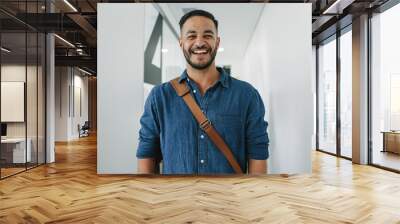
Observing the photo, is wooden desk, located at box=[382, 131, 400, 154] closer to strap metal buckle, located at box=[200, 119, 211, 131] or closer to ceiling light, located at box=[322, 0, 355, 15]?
ceiling light, located at box=[322, 0, 355, 15]

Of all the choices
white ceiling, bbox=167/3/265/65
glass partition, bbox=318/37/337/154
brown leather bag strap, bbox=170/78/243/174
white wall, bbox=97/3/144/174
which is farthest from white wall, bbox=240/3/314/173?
glass partition, bbox=318/37/337/154

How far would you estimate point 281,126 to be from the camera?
585 cm

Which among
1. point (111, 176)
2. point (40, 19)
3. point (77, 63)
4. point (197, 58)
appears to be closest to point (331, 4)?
point (197, 58)

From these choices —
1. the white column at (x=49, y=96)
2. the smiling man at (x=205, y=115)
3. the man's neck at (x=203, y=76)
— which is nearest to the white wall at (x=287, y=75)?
the smiling man at (x=205, y=115)

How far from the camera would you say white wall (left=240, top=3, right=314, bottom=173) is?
19.1ft

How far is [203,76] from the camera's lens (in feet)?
17.9

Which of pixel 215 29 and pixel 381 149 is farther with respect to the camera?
pixel 381 149

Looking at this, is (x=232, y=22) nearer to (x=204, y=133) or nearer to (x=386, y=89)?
(x=204, y=133)

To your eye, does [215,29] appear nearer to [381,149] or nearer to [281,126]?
[281,126]

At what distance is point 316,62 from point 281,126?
596 centimetres

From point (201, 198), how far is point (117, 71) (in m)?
2.48

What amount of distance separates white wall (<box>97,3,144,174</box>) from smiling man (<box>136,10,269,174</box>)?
16.3 inches

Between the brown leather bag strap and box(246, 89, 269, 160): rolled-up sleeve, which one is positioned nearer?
the brown leather bag strap

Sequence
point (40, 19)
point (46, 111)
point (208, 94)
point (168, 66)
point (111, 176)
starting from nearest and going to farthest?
point (208, 94) < point (168, 66) < point (111, 176) < point (40, 19) < point (46, 111)
